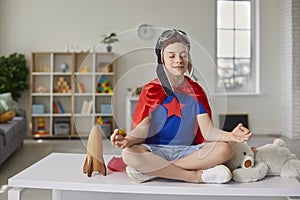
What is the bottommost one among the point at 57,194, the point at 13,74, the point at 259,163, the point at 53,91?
the point at 57,194

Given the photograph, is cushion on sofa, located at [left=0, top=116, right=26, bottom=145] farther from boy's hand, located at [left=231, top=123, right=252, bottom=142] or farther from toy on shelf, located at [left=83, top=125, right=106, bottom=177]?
boy's hand, located at [left=231, top=123, right=252, bottom=142]

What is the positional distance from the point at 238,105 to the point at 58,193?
5306 millimetres

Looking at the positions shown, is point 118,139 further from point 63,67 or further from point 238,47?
point 238,47

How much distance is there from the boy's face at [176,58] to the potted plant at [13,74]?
4795 millimetres

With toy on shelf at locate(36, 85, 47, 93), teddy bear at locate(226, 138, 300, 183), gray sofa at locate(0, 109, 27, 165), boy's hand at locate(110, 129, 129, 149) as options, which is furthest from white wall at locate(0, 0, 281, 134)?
boy's hand at locate(110, 129, 129, 149)

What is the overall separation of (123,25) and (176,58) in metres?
5.08

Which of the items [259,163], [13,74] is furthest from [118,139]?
[13,74]

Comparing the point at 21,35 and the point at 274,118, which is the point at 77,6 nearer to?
the point at 21,35

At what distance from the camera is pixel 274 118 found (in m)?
6.82

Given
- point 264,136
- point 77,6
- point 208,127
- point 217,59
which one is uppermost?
point 77,6

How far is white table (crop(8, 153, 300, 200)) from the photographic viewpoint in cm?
150

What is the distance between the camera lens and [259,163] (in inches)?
65.6

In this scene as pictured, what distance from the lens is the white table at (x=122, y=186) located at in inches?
58.9

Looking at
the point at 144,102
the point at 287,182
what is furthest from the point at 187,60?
the point at 287,182
